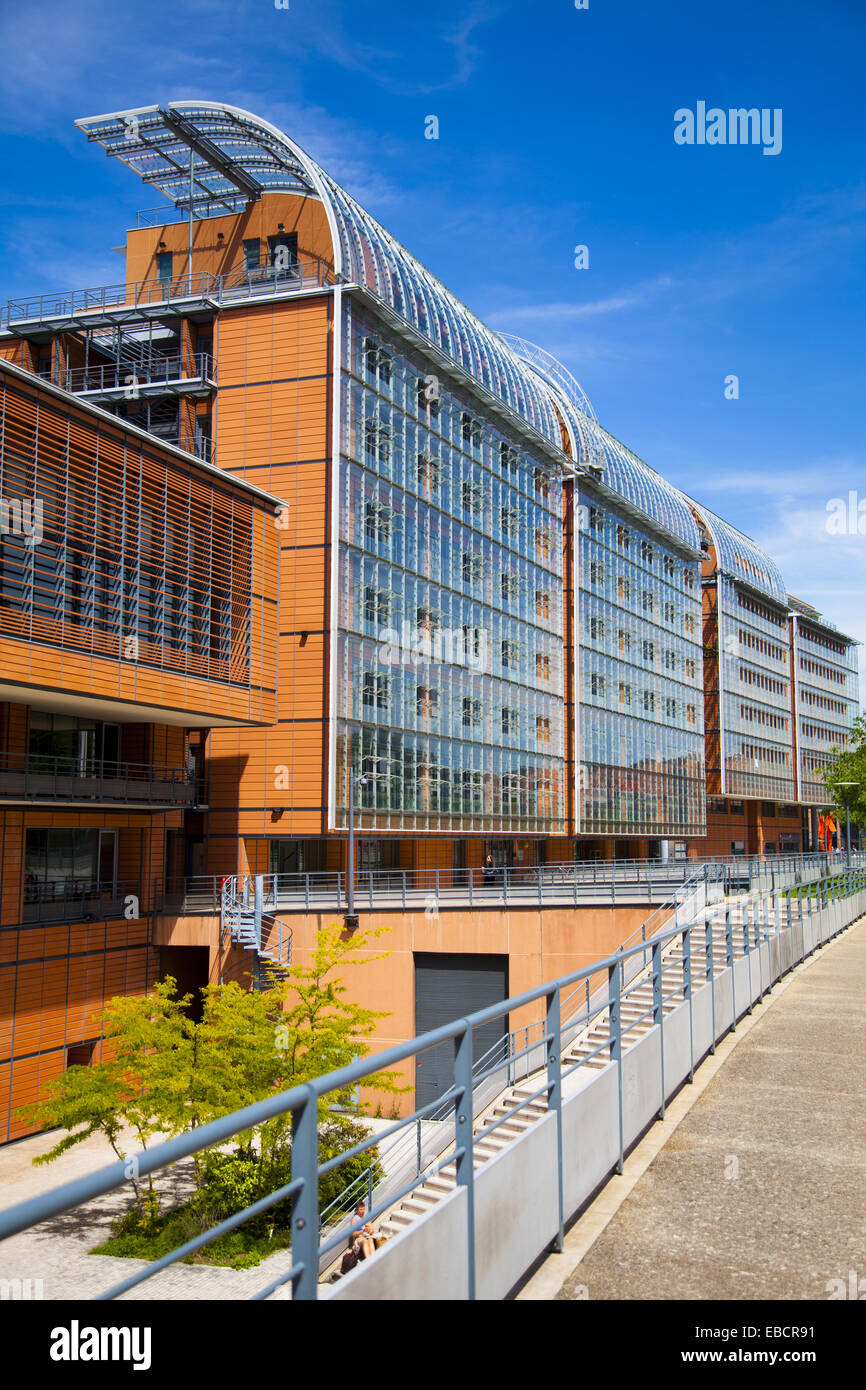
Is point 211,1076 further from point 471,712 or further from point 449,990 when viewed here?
point 471,712

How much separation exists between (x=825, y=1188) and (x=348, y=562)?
34754 millimetres

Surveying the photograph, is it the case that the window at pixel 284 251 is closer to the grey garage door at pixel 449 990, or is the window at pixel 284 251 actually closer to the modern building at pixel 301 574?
the modern building at pixel 301 574

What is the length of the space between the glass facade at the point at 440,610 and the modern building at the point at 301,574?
0.54ft

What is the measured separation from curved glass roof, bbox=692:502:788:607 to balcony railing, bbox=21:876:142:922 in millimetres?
61406

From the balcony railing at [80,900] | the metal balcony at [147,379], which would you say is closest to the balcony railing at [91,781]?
the balcony railing at [80,900]

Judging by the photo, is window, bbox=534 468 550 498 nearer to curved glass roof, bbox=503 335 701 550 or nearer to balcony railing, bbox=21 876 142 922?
curved glass roof, bbox=503 335 701 550

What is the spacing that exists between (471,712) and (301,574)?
39.8 ft

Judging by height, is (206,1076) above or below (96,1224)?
above

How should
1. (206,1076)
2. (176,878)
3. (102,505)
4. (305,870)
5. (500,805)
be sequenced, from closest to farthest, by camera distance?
(206,1076)
(102,505)
(176,878)
(305,870)
(500,805)

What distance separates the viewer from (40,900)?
31812mm

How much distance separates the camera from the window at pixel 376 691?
1633 inches

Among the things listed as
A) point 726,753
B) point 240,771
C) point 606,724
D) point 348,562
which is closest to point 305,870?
point 240,771

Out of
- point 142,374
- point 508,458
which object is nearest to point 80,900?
point 142,374

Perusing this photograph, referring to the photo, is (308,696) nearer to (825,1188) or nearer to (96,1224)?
(96,1224)
